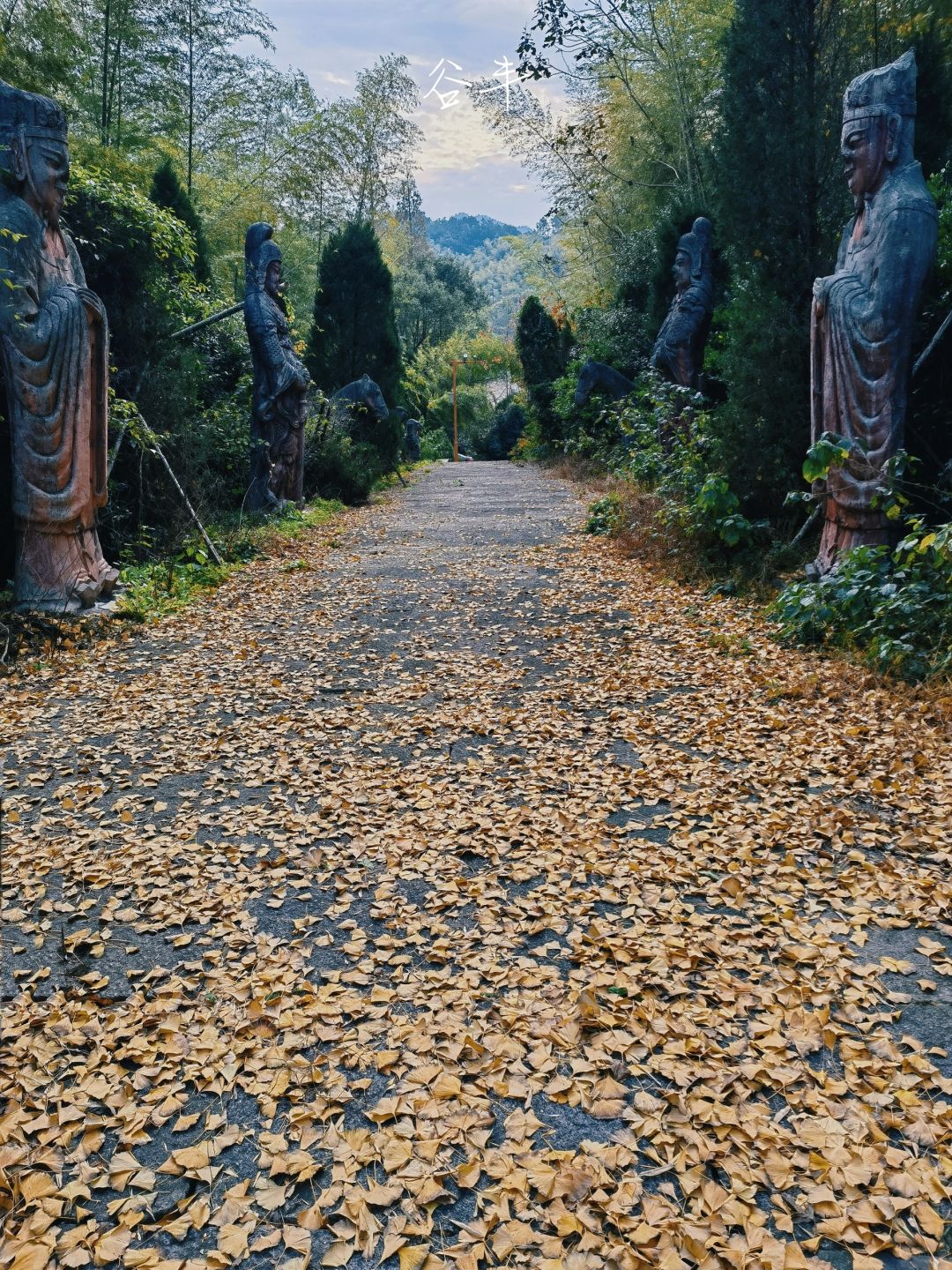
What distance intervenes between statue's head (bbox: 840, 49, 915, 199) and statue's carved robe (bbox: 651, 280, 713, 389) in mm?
6191

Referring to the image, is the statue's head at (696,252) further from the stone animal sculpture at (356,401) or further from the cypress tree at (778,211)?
the stone animal sculpture at (356,401)

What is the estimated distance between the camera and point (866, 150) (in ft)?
18.9

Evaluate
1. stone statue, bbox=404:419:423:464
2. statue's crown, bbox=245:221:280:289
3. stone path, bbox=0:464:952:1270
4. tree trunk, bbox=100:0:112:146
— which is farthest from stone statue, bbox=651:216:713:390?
stone statue, bbox=404:419:423:464

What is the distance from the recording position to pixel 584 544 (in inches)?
427

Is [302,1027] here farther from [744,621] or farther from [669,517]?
[669,517]

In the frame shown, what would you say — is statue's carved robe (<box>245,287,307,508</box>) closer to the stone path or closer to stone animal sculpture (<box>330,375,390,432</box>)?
stone animal sculpture (<box>330,375,390,432</box>)

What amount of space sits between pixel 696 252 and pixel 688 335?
1089 mm

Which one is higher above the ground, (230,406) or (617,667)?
(230,406)

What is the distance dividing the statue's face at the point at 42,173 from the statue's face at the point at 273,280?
18.3ft

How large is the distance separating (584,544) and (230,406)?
18.2 feet

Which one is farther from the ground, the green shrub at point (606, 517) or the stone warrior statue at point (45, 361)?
the stone warrior statue at point (45, 361)

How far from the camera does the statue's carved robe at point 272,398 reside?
38.1ft

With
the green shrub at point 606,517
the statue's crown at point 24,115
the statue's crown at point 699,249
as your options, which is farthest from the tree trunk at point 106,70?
the statue's crown at point 24,115

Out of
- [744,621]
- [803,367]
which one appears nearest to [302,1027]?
[744,621]
